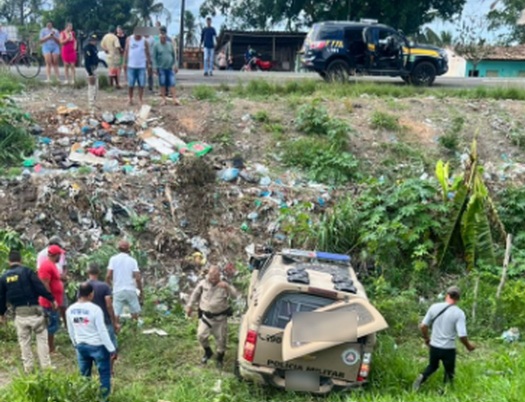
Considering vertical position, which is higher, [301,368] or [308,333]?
[308,333]

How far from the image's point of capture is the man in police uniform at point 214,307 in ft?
26.0

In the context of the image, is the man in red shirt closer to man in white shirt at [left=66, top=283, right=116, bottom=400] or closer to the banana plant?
man in white shirt at [left=66, top=283, right=116, bottom=400]

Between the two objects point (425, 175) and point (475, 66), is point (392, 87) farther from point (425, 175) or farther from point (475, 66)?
point (475, 66)

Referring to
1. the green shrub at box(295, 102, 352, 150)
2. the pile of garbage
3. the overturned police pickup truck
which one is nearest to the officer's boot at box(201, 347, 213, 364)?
the overturned police pickup truck

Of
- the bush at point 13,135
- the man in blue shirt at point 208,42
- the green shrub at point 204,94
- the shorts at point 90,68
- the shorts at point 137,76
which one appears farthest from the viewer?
the man in blue shirt at point 208,42

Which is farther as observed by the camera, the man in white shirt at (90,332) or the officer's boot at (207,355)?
the officer's boot at (207,355)

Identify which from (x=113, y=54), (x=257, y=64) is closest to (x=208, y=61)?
(x=113, y=54)

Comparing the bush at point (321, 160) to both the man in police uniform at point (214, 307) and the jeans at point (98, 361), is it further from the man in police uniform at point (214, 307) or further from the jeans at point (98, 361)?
the jeans at point (98, 361)

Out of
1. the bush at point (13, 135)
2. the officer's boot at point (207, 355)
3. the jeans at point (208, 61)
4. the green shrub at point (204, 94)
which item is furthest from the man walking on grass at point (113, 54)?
the officer's boot at point (207, 355)

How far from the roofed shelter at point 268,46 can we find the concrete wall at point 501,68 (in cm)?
1282

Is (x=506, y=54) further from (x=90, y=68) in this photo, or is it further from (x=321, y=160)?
(x=321, y=160)

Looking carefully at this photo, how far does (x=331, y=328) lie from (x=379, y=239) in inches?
172

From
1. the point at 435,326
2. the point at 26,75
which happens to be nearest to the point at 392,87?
the point at 26,75

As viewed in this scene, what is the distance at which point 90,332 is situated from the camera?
21.9 feet
